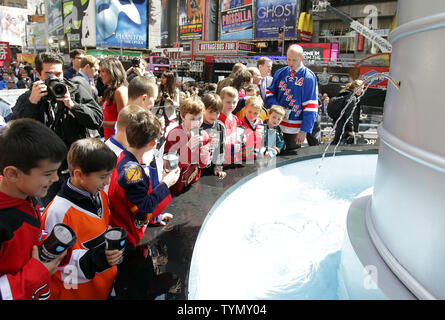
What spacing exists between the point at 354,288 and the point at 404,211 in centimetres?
52

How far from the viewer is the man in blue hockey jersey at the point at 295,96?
14.2ft

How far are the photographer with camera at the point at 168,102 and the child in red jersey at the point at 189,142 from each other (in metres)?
2.16

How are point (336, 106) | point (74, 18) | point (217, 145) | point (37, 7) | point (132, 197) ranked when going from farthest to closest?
point (37, 7) → point (74, 18) → point (336, 106) → point (217, 145) → point (132, 197)

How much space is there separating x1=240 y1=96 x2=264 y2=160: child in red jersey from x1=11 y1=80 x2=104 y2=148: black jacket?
167 cm

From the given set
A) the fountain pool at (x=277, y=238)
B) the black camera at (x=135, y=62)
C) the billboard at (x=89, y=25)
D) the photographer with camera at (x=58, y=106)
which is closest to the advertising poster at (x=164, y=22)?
the billboard at (x=89, y=25)

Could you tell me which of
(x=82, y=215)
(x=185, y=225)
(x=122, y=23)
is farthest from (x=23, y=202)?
(x=122, y=23)

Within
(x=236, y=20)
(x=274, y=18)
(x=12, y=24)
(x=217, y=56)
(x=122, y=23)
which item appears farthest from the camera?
(x=12, y=24)

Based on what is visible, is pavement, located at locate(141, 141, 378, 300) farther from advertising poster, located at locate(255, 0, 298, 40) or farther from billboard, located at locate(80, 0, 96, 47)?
billboard, located at locate(80, 0, 96, 47)

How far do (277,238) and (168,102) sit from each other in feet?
11.5

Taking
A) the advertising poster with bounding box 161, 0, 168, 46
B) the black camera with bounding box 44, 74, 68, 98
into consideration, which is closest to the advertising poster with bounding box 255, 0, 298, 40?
the advertising poster with bounding box 161, 0, 168, 46

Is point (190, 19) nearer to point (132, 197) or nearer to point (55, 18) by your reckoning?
point (55, 18)

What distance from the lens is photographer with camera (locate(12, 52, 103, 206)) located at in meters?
2.65

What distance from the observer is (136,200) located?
1895mm
